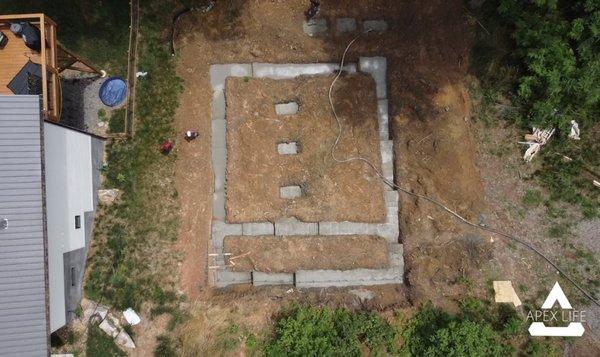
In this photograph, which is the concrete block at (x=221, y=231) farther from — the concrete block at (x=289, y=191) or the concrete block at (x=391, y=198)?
the concrete block at (x=391, y=198)

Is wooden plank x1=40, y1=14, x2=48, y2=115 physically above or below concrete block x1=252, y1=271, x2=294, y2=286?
above

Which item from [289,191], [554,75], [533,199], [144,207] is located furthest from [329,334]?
A: [554,75]

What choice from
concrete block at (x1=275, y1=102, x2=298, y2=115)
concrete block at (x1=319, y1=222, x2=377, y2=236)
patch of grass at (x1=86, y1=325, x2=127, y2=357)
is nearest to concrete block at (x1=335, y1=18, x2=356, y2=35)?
concrete block at (x1=275, y1=102, x2=298, y2=115)

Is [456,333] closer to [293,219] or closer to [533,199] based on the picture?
[533,199]

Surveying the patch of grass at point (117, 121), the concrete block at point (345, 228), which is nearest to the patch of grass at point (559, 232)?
the concrete block at point (345, 228)

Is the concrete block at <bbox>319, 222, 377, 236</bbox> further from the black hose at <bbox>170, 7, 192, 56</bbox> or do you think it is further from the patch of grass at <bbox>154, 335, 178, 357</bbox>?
the black hose at <bbox>170, 7, 192, 56</bbox>

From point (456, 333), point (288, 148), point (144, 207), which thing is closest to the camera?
point (456, 333)

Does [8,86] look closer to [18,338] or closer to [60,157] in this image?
[60,157]
